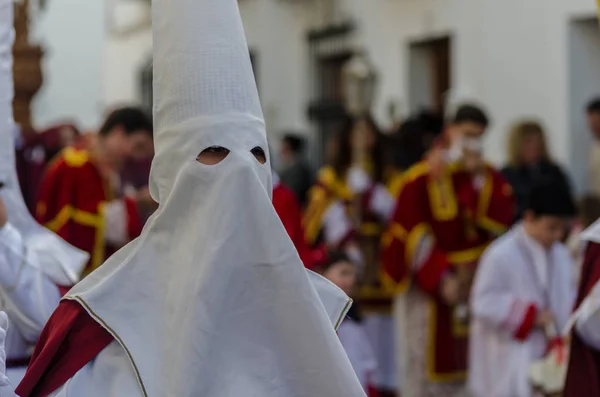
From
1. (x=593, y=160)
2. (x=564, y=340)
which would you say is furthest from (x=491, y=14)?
(x=564, y=340)

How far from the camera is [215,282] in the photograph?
3541mm

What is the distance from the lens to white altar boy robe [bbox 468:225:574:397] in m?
7.50

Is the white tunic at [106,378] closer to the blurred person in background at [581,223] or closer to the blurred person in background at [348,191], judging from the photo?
the blurred person in background at [581,223]

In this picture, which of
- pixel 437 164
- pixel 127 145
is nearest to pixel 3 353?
pixel 127 145

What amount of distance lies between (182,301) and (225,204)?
0.27m

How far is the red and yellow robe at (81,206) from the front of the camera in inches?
325

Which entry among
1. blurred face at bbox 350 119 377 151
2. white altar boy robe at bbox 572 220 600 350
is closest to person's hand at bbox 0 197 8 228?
white altar boy robe at bbox 572 220 600 350

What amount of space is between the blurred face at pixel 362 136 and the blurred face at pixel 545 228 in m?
3.32

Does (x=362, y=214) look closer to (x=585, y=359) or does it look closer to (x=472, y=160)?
(x=472, y=160)

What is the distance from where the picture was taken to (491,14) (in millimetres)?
13938

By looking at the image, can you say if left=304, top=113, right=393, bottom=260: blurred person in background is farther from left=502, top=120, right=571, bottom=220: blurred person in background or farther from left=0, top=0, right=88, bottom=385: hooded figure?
left=0, top=0, right=88, bottom=385: hooded figure

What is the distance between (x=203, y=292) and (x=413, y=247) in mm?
5721

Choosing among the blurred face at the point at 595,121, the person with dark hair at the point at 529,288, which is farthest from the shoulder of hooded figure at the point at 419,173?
the blurred face at the point at 595,121

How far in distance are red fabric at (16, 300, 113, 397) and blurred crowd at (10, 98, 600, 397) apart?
9.74 ft
